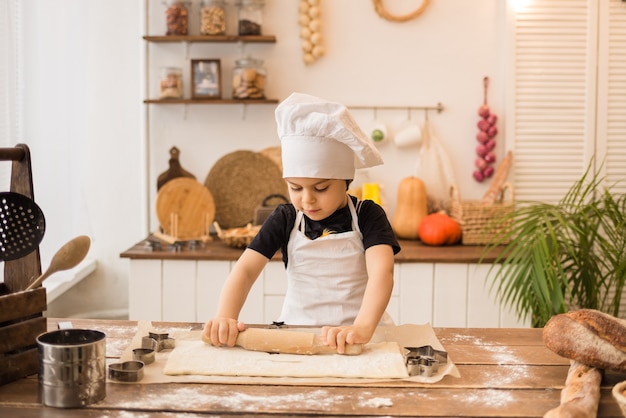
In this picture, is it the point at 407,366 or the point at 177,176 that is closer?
the point at 407,366

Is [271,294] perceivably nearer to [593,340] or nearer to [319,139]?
[319,139]

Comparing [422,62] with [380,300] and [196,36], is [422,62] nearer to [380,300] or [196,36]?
[196,36]

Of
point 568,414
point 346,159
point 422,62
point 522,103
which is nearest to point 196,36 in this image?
point 422,62

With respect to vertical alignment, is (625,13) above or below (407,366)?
above

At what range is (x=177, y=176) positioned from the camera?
355cm

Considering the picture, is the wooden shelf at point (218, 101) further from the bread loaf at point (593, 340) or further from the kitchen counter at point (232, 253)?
the bread loaf at point (593, 340)

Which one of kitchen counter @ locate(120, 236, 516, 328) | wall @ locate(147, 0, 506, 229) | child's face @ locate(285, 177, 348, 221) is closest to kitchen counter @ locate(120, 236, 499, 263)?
kitchen counter @ locate(120, 236, 516, 328)

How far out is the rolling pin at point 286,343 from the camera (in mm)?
1377

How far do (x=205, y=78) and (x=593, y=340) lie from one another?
2556 millimetres

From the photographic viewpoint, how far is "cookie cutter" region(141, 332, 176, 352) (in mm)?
1415

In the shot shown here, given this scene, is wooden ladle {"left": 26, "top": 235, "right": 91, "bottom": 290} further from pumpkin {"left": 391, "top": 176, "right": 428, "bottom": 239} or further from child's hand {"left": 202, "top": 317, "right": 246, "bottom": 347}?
pumpkin {"left": 391, "top": 176, "right": 428, "bottom": 239}

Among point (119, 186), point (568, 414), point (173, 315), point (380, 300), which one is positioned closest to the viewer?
point (568, 414)

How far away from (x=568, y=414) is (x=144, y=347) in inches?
31.6

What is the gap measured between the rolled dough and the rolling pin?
0.01 metres
